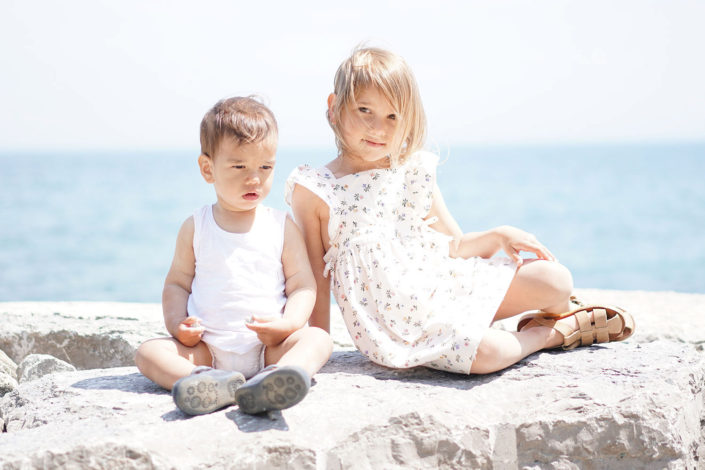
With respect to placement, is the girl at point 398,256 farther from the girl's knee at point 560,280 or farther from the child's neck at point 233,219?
the child's neck at point 233,219

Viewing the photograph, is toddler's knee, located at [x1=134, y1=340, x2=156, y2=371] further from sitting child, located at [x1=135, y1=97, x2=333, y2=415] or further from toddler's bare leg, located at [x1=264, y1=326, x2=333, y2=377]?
toddler's bare leg, located at [x1=264, y1=326, x2=333, y2=377]

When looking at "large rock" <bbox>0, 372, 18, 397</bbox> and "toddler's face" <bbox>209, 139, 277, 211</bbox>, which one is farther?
"large rock" <bbox>0, 372, 18, 397</bbox>

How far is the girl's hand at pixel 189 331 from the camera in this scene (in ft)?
7.66

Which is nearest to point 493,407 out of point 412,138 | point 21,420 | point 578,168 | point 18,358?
point 412,138

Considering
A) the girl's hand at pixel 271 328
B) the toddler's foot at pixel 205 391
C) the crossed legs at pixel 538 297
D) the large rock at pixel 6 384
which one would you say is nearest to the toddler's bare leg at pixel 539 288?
the crossed legs at pixel 538 297

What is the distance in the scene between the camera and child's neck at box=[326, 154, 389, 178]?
2.80m

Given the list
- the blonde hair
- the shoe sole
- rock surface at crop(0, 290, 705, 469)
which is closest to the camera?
rock surface at crop(0, 290, 705, 469)

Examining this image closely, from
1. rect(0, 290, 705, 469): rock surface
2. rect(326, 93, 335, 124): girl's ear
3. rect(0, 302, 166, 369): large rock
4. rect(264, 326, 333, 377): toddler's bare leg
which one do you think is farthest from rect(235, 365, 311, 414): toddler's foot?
rect(0, 302, 166, 369): large rock

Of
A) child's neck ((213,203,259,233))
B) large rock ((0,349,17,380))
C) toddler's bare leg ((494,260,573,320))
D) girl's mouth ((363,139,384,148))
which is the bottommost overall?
large rock ((0,349,17,380))

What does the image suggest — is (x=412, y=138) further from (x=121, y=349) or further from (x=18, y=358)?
(x=18, y=358)

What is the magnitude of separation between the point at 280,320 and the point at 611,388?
102 centimetres

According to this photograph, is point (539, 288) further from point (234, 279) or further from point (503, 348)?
point (234, 279)

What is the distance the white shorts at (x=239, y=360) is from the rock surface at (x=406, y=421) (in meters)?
0.20

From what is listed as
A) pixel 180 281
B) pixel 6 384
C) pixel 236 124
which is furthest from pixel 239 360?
pixel 6 384
